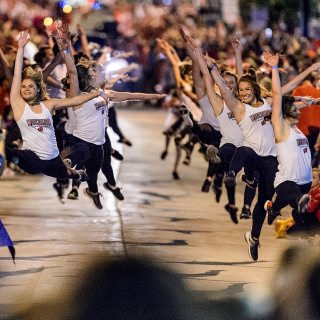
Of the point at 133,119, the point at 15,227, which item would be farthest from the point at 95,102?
the point at 133,119

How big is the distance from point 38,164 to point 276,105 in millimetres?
2383

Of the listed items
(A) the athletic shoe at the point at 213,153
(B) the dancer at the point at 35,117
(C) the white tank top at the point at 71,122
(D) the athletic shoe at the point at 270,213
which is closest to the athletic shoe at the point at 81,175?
(B) the dancer at the point at 35,117

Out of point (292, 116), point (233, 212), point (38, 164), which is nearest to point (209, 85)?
point (292, 116)

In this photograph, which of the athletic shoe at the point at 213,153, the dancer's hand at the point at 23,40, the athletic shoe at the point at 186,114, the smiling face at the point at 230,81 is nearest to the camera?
the dancer's hand at the point at 23,40

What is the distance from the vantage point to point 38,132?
1241 centimetres

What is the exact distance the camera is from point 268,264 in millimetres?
12328

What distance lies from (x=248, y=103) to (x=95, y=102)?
5.62ft

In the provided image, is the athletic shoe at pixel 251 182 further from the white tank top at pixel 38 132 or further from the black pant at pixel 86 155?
the white tank top at pixel 38 132

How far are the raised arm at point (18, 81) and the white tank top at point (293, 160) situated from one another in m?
2.46

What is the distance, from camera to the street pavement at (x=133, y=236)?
11250mm

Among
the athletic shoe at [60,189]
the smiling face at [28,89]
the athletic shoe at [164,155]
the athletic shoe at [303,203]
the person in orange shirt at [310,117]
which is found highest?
the smiling face at [28,89]

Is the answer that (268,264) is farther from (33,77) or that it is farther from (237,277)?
(33,77)

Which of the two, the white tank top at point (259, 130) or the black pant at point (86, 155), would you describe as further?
the black pant at point (86, 155)

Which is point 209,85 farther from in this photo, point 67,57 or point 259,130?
point 67,57
